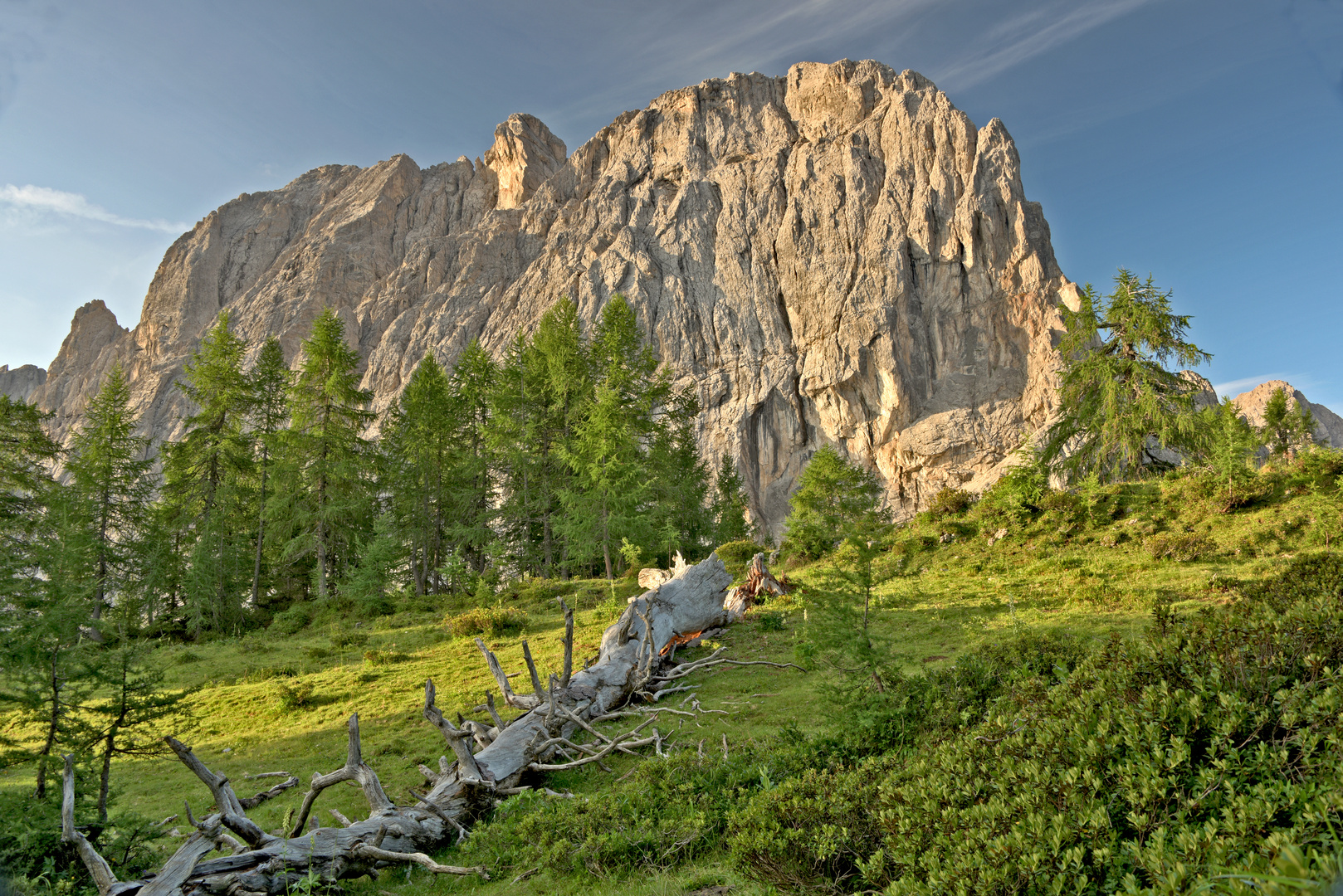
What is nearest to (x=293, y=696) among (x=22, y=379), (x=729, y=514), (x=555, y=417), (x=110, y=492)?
(x=555, y=417)

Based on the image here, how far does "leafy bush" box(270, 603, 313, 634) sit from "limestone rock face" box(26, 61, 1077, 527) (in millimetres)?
38622

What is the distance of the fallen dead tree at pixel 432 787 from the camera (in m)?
4.78

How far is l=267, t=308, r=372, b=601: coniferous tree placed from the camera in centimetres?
2670

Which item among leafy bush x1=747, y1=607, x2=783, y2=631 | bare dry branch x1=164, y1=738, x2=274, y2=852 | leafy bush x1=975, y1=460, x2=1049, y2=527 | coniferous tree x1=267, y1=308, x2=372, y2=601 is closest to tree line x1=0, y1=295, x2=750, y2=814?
coniferous tree x1=267, y1=308, x2=372, y2=601

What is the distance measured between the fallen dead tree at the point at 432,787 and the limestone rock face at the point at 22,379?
148m

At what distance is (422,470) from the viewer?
103 feet

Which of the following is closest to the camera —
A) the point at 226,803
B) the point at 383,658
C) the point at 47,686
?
the point at 226,803

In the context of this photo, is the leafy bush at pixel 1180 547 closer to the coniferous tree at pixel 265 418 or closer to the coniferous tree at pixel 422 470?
the coniferous tree at pixel 422 470

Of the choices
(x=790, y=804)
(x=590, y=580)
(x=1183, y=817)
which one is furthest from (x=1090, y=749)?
(x=590, y=580)

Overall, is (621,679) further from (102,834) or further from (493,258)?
(493,258)

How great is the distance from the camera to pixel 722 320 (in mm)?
76625

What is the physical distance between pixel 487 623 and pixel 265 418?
61.0 ft

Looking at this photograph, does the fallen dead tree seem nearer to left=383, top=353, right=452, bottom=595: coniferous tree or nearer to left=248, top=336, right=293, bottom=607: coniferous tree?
left=383, top=353, right=452, bottom=595: coniferous tree

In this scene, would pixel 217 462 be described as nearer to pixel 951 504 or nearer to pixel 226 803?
pixel 226 803
